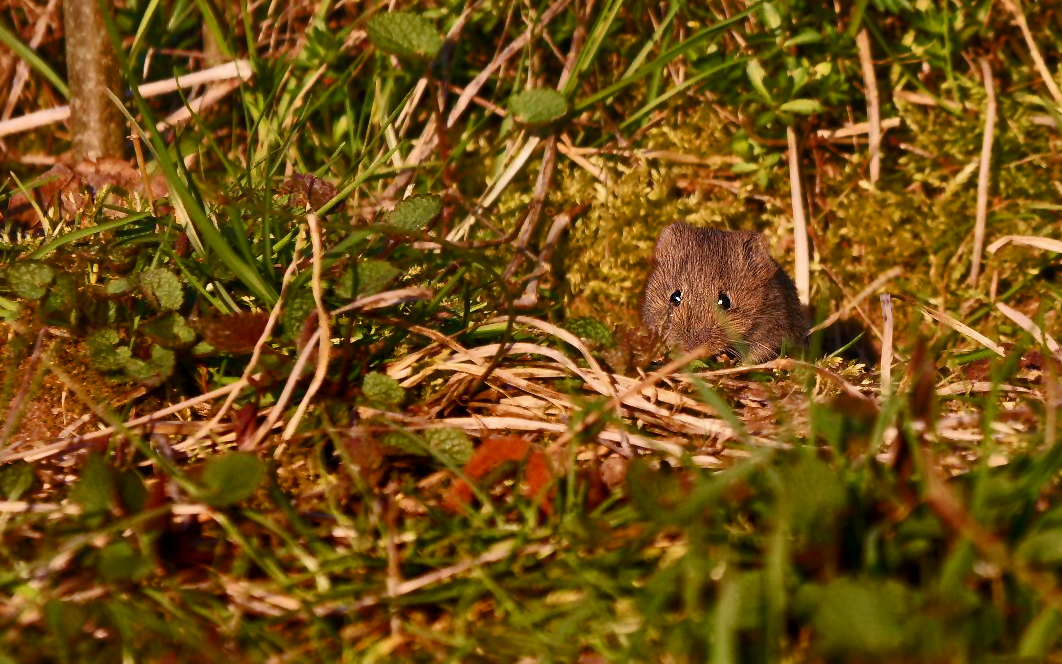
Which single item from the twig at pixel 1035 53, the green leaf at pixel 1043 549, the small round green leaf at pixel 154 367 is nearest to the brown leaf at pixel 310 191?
the small round green leaf at pixel 154 367

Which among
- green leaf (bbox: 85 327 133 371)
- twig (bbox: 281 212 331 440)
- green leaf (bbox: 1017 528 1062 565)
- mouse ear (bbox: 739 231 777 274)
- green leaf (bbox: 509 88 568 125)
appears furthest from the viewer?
mouse ear (bbox: 739 231 777 274)

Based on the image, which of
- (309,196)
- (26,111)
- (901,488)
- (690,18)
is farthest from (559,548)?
(26,111)

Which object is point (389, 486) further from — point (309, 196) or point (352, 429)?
point (309, 196)

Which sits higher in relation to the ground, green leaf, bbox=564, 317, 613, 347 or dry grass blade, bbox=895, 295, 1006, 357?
dry grass blade, bbox=895, 295, 1006, 357

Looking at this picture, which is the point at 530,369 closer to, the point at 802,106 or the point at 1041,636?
the point at 1041,636

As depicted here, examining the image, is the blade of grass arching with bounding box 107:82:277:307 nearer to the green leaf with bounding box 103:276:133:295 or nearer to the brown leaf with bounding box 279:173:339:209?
the green leaf with bounding box 103:276:133:295

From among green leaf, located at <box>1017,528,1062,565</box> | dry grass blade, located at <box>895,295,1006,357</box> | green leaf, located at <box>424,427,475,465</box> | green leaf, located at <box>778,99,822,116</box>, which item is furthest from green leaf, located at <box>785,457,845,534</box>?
green leaf, located at <box>778,99,822,116</box>

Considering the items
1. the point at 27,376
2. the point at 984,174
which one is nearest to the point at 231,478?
the point at 27,376
